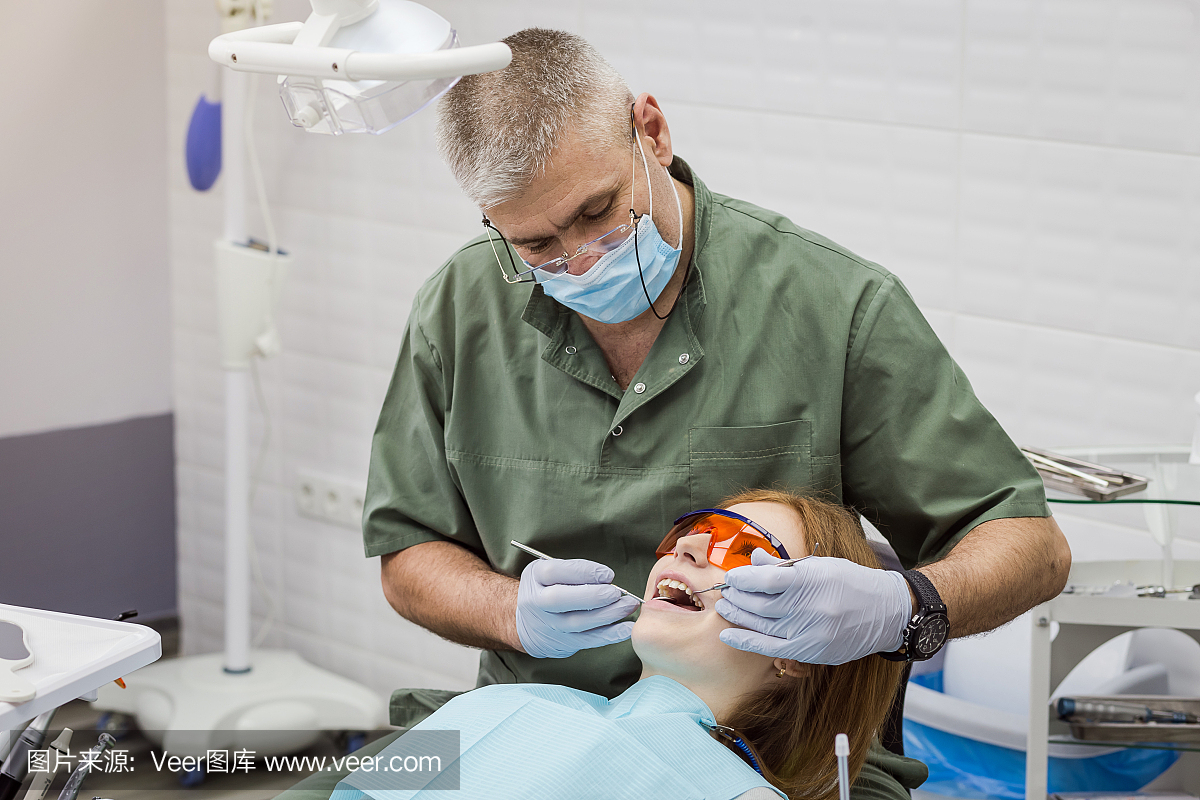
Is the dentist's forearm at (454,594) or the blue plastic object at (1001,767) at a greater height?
the dentist's forearm at (454,594)

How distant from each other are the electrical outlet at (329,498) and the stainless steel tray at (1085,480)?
6.41 feet

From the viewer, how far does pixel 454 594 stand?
5.75ft

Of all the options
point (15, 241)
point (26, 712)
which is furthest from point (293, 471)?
point (26, 712)

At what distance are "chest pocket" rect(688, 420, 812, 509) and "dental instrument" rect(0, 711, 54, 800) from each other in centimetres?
88

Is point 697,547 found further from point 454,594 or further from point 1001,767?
point 1001,767

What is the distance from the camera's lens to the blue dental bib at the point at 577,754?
1405 millimetres

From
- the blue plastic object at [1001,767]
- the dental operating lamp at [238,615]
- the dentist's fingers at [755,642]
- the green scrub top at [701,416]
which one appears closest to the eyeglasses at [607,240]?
the green scrub top at [701,416]

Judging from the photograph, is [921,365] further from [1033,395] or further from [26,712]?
[26,712]

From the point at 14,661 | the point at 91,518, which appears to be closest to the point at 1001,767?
the point at 14,661

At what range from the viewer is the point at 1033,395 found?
2236 mm

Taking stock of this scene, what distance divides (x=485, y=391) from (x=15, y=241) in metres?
2.04

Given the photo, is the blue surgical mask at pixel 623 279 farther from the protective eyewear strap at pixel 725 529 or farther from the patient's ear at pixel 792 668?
the patient's ear at pixel 792 668

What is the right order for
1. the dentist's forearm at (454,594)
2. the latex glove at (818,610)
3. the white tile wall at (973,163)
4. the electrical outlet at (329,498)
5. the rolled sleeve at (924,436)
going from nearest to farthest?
the latex glove at (818,610) → the rolled sleeve at (924,436) → the dentist's forearm at (454,594) → the white tile wall at (973,163) → the electrical outlet at (329,498)

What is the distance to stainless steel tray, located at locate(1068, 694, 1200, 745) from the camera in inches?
67.6
